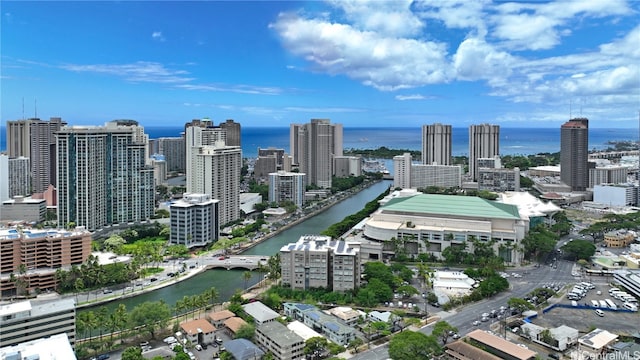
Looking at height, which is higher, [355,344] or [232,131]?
[232,131]

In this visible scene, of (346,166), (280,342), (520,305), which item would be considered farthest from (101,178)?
(346,166)

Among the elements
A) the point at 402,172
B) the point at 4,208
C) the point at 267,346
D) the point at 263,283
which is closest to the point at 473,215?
the point at 263,283

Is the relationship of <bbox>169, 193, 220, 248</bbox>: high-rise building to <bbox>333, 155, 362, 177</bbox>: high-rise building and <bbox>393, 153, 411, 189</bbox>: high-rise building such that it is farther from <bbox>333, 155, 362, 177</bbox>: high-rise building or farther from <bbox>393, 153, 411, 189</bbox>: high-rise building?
<bbox>333, 155, 362, 177</bbox>: high-rise building

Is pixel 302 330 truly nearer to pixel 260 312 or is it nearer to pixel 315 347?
pixel 315 347

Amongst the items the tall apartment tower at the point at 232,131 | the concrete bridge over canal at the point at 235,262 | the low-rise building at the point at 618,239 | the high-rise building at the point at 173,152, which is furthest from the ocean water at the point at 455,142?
the concrete bridge over canal at the point at 235,262

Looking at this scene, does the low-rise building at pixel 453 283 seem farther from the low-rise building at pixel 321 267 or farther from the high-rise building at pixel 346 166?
the high-rise building at pixel 346 166

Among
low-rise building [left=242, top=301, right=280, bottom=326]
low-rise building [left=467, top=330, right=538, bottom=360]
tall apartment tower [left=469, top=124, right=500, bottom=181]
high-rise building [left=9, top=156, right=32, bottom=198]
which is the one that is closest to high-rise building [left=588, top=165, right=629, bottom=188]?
tall apartment tower [left=469, top=124, right=500, bottom=181]
